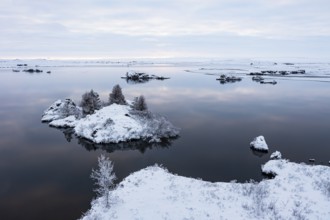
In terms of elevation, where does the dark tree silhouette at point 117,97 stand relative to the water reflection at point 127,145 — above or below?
above

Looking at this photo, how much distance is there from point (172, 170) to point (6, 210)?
60.6ft

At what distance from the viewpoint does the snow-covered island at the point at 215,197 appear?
25328mm

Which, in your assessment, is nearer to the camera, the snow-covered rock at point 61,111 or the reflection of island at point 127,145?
the reflection of island at point 127,145

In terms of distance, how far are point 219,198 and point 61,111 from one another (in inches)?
1807

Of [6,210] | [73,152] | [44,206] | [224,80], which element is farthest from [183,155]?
[224,80]

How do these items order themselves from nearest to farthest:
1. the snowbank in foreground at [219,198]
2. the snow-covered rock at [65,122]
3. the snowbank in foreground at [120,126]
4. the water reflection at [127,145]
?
the snowbank in foreground at [219,198]
the water reflection at [127,145]
the snowbank in foreground at [120,126]
the snow-covered rock at [65,122]

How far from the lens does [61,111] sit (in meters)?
64.1

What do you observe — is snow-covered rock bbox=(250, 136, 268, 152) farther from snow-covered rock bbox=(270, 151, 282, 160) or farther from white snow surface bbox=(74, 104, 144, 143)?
white snow surface bbox=(74, 104, 144, 143)

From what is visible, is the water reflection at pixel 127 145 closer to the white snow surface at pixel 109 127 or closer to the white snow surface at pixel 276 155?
the white snow surface at pixel 109 127

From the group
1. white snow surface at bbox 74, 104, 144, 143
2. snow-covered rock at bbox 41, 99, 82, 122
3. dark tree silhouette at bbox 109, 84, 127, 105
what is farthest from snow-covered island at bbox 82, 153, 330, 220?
snow-covered rock at bbox 41, 99, 82, 122

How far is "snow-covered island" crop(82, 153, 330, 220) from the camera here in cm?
2533

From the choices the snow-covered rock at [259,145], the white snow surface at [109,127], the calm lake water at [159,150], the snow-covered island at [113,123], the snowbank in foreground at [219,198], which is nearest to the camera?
the snowbank in foreground at [219,198]

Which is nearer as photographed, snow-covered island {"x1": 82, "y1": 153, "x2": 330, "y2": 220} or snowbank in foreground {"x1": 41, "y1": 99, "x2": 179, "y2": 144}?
snow-covered island {"x1": 82, "y1": 153, "x2": 330, "y2": 220}

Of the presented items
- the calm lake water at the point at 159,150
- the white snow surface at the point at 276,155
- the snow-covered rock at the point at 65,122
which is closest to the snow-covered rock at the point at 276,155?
the white snow surface at the point at 276,155
